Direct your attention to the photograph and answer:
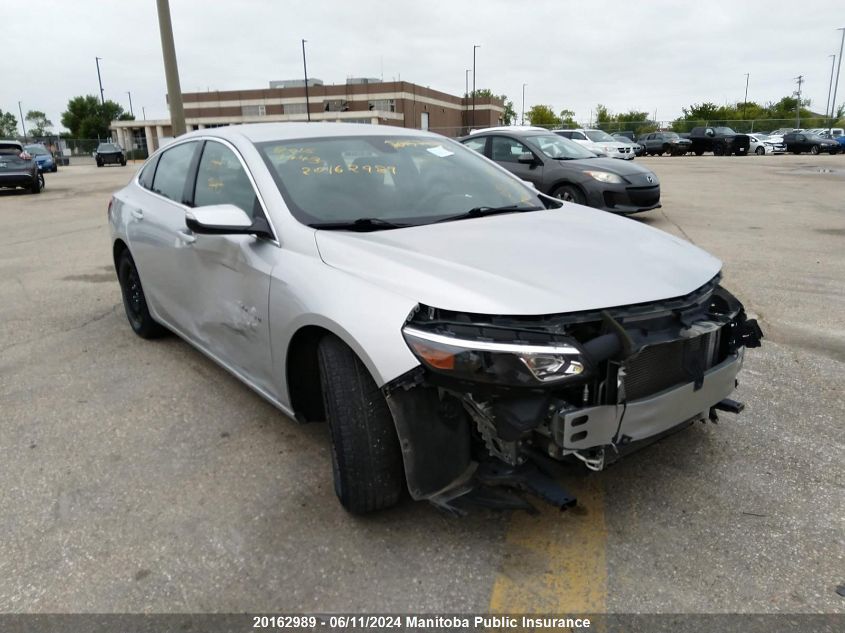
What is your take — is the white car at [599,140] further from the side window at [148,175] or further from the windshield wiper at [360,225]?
the windshield wiper at [360,225]

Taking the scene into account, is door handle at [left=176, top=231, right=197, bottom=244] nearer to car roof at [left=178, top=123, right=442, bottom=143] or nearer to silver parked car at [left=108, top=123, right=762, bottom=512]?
silver parked car at [left=108, top=123, right=762, bottom=512]

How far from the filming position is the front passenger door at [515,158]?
33.4ft

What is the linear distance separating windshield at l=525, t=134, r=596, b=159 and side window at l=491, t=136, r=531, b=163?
21 centimetres

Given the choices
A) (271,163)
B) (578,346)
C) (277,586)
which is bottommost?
(277,586)

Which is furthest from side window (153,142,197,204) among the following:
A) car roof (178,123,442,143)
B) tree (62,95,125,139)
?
tree (62,95,125,139)

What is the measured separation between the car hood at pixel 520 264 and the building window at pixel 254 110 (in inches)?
3052

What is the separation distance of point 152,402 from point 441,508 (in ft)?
7.48

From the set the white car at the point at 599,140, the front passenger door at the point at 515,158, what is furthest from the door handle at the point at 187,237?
the white car at the point at 599,140

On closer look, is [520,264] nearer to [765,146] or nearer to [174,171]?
[174,171]

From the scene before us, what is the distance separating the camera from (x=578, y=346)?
2.14 metres

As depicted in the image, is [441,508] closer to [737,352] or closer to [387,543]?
[387,543]

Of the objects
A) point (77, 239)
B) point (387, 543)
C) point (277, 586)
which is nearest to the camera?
point (277, 586)

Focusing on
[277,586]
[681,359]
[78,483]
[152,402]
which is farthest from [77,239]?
[681,359]

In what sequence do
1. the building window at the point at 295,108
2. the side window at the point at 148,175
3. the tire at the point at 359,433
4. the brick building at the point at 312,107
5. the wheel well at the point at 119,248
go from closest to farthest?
the tire at the point at 359,433
the side window at the point at 148,175
the wheel well at the point at 119,248
the brick building at the point at 312,107
the building window at the point at 295,108
